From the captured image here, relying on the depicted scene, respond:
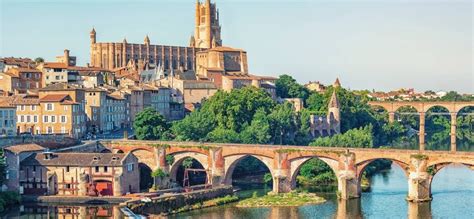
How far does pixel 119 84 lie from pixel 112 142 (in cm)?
2317

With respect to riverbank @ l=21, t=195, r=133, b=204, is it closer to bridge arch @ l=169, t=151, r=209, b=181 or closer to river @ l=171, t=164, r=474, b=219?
river @ l=171, t=164, r=474, b=219

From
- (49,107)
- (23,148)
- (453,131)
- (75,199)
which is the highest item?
(49,107)

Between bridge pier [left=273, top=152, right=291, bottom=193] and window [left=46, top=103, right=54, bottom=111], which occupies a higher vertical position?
window [left=46, top=103, right=54, bottom=111]

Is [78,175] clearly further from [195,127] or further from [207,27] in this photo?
[207,27]

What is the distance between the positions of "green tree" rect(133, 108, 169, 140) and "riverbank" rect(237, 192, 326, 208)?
1750 centimetres

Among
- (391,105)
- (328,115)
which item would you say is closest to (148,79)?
(328,115)

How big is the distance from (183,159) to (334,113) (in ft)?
106

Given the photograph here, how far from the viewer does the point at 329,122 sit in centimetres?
8794

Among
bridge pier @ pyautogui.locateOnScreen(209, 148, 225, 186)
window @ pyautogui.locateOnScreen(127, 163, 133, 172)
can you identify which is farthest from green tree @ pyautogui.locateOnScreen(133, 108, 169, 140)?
window @ pyautogui.locateOnScreen(127, 163, 133, 172)

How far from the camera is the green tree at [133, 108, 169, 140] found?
227 feet

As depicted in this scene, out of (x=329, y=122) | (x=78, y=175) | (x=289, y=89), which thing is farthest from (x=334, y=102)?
(x=78, y=175)

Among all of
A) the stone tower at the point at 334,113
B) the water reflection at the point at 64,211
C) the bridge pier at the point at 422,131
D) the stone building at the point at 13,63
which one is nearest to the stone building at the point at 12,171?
the water reflection at the point at 64,211

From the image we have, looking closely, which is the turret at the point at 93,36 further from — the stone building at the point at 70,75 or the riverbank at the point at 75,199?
the riverbank at the point at 75,199

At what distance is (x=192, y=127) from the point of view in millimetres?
71312
